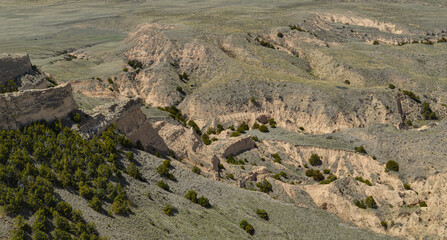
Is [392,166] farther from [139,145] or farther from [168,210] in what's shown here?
[139,145]

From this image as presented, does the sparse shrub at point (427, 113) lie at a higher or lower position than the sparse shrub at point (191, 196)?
lower

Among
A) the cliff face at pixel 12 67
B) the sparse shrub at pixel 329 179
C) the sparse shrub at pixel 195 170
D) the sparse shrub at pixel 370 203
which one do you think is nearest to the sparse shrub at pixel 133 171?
the sparse shrub at pixel 195 170

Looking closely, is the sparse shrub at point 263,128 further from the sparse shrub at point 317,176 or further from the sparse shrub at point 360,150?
the sparse shrub at point 360,150

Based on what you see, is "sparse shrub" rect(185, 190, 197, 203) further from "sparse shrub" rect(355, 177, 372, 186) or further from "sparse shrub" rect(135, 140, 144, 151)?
"sparse shrub" rect(355, 177, 372, 186)

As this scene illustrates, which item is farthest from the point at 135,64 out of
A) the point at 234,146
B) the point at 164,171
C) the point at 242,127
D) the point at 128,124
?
the point at 164,171

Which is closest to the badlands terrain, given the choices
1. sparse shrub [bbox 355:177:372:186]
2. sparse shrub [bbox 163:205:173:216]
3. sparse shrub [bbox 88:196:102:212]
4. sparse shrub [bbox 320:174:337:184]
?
sparse shrub [bbox 88:196:102:212]

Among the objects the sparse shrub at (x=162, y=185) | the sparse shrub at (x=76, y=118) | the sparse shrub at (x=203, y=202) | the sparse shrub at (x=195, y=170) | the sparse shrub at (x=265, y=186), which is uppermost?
the sparse shrub at (x=76, y=118)

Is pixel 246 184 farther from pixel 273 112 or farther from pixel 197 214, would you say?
pixel 273 112
